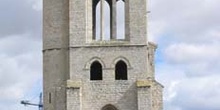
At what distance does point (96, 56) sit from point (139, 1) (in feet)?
12.9

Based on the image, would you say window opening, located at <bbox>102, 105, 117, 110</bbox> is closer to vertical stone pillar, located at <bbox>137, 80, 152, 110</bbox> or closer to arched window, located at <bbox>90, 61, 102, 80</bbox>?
vertical stone pillar, located at <bbox>137, 80, 152, 110</bbox>

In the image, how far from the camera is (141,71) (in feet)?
142

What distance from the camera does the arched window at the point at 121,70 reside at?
143 feet

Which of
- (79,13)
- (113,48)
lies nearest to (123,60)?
(113,48)

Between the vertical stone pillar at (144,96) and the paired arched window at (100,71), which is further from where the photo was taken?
the paired arched window at (100,71)

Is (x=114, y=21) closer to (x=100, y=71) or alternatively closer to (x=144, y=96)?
(x=100, y=71)

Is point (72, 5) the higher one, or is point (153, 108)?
point (72, 5)

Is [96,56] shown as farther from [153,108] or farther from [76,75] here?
[153,108]

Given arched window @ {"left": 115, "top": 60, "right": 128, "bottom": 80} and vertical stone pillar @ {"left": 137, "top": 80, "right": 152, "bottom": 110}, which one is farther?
arched window @ {"left": 115, "top": 60, "right": 128, "bottom": 80}

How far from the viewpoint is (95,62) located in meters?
43.7

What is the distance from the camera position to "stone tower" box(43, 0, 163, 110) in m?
42.8

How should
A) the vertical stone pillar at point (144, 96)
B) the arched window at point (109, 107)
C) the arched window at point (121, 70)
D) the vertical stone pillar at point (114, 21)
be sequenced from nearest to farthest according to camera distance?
the vertical stone pillar at point (144, 96) → the arched window at point (109, 107) → the arched window at point (121, 70) → the vertical stone pillar at point (114, 21)

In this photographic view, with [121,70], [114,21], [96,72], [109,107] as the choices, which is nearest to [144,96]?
[109,107]

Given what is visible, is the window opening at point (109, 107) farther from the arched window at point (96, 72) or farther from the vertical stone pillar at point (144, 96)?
the arched window at point (96, 72)
